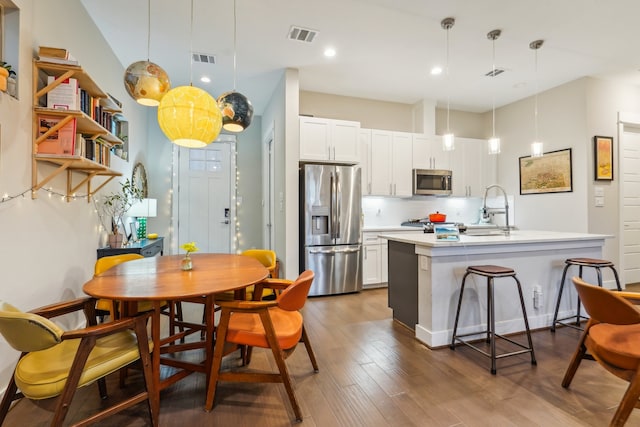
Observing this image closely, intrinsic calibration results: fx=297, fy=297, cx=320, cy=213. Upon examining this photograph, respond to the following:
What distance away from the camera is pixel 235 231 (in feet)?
18.4

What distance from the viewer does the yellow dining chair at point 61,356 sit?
4.03 feet

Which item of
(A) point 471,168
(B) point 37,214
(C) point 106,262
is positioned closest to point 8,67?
(B) point 37,214

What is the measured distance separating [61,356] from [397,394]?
1.88 metres

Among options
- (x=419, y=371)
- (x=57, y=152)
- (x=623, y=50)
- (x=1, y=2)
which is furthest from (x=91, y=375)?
(x=623, y=50)

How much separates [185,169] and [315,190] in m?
2.72

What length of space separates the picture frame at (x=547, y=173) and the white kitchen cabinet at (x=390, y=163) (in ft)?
6.33

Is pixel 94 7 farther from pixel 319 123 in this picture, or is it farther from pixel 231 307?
pixel 231 307

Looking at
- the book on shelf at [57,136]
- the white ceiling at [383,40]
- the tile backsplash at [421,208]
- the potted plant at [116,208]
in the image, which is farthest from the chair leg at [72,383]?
the tile backsplash at [421,208]

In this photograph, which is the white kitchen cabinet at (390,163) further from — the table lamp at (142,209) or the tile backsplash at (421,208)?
the table lamp at (142,209)

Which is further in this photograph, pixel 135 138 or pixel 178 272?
pixel 135 138

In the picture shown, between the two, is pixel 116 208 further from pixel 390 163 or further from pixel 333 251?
pixel 390 163

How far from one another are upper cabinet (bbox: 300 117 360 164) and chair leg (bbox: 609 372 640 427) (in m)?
3.56

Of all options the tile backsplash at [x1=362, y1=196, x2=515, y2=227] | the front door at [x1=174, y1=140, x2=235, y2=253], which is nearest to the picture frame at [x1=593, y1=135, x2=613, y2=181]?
the tile backsplash at [x1=362, y1=196, x2=515, y2=227]

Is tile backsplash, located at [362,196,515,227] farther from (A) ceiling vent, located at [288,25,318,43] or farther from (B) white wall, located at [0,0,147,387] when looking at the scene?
(B) white wall, located at [0,0,147,387]
